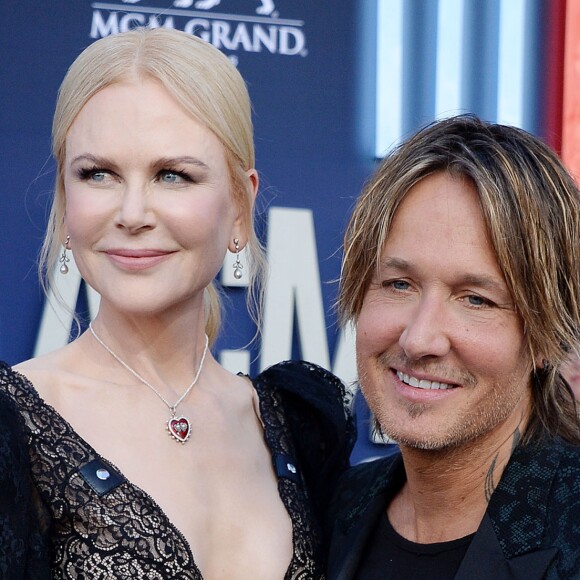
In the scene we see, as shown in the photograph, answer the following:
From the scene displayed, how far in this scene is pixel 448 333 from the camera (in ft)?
6.33

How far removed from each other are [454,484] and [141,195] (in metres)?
0.81

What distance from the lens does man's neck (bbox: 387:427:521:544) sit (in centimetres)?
201

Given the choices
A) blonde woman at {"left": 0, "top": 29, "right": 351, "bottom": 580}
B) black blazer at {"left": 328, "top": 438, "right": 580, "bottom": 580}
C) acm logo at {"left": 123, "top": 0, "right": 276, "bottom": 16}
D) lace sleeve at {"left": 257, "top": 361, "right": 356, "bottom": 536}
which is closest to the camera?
black blazer at {"left": 328, "top": 438, "right": 580, "bottom": 580}

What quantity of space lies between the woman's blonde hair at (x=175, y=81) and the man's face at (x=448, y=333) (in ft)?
1.44

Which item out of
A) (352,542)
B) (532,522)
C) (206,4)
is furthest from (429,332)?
(206,4)

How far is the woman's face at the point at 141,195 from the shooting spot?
2135 millimetres

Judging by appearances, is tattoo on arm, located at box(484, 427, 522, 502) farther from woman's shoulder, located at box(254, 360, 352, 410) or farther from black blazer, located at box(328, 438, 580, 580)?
woman's shoulder, located at box(254, 360, 352, 410)

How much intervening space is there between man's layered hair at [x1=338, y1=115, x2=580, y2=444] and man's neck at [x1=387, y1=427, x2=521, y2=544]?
0.08 metres

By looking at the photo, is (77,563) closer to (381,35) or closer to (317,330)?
(317,330)

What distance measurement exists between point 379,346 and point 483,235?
0.94 ft

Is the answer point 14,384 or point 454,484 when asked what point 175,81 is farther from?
point 454,484

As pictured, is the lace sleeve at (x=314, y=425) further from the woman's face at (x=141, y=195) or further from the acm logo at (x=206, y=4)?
the acm logo at (x=206, y=4)

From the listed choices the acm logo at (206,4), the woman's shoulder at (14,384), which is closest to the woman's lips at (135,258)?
the woman's shoulder at (14,384)

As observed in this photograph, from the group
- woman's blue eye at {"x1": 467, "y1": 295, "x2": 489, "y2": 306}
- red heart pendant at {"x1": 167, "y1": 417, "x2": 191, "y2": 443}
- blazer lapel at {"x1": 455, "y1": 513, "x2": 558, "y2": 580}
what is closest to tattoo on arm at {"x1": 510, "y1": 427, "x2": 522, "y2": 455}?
blazer lapel at {"x1": 455, "y1": 513, "x2": 558, "y2": 580}
